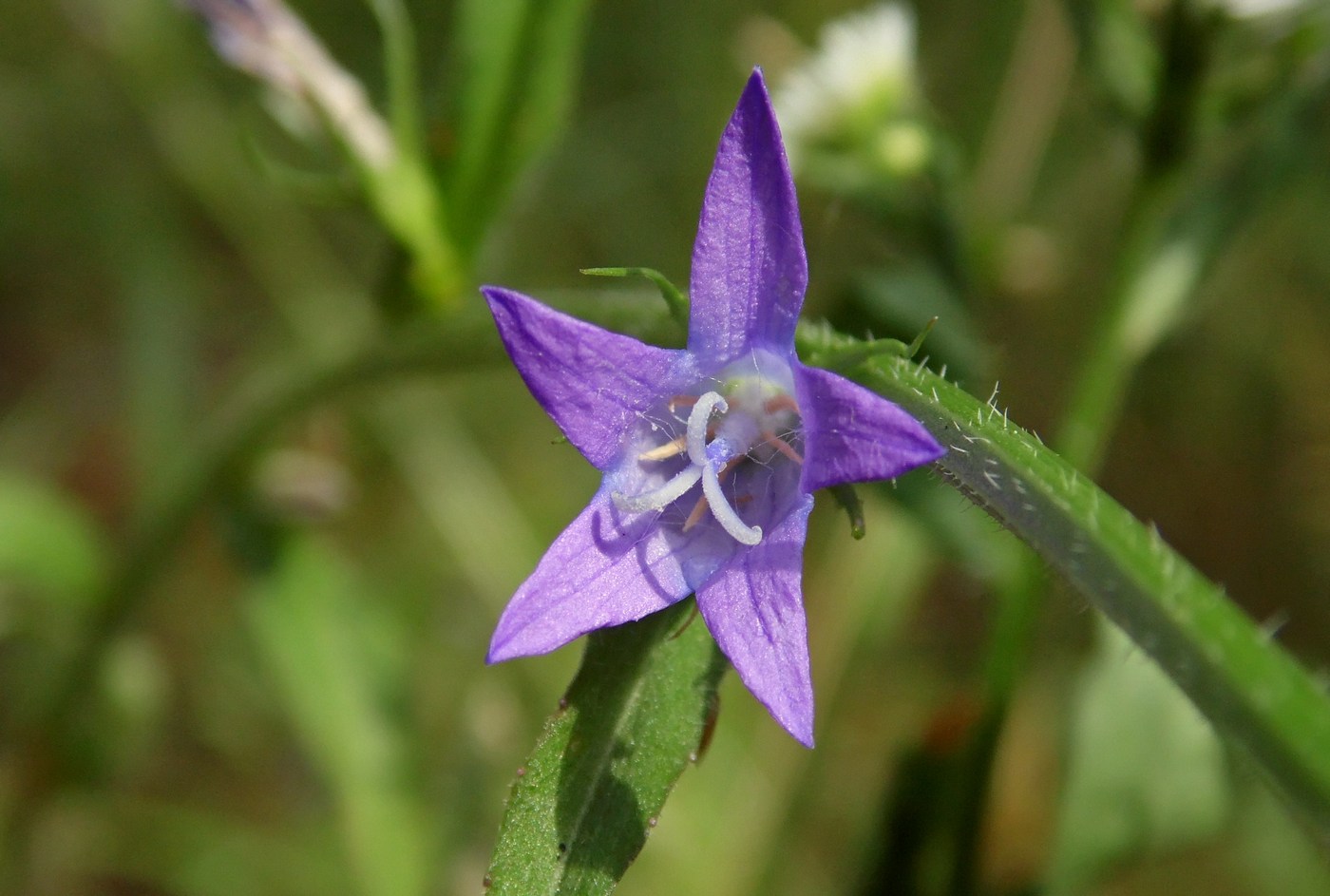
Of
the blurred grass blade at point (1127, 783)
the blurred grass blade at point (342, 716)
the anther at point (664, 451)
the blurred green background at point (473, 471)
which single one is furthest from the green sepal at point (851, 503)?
the blurred grass blade at point (342, 716)

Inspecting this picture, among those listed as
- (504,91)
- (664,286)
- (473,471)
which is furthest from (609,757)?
(473,471)

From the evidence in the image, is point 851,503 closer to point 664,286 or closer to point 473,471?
point 664,286

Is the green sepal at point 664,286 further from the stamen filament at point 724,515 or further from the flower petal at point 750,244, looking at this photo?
the stamen filament at point 724,515

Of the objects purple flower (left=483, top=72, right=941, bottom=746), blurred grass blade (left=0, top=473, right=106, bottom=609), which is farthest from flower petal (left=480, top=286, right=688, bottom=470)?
blurred grass blade (left=0, top=473, right=106, bottom=609)

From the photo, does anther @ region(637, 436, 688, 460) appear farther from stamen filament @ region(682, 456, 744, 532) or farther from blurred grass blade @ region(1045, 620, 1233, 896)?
blurred grass blade @ region(1045, 620, 1233, 896)

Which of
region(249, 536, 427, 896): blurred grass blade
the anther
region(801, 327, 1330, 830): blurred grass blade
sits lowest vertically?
region(249, 536, 427, 896): blurred grass blade

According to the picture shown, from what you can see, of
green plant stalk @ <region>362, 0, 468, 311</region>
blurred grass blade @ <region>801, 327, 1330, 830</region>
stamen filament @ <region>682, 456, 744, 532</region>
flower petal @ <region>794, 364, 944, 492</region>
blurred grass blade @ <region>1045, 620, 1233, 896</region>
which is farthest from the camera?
blurred grass blade @ <region>1045, 620, 1233, 896</region>
